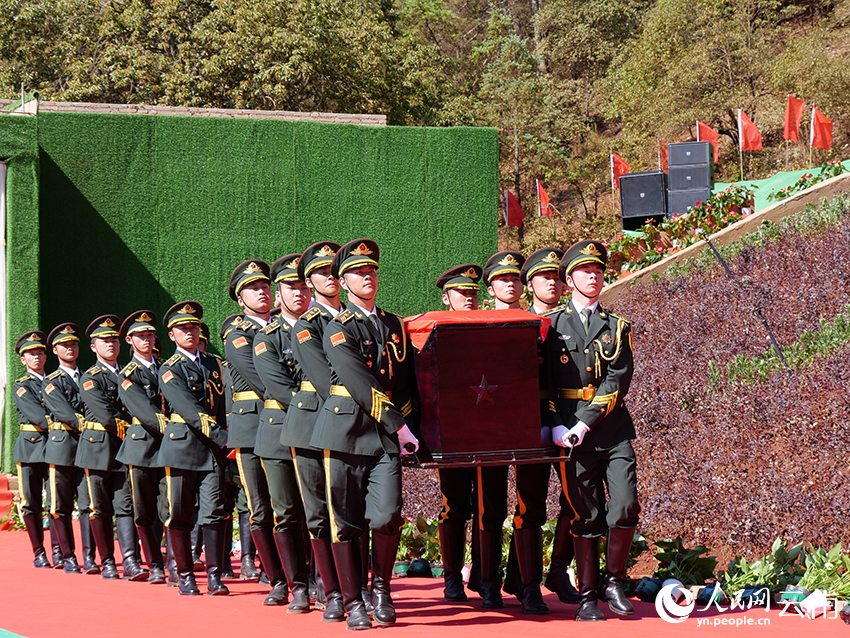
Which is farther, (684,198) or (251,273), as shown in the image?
(684,198)

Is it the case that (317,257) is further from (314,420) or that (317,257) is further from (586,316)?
(586,316)

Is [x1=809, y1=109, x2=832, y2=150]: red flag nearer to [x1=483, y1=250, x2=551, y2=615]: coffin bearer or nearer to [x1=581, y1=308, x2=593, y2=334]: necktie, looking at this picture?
[x1=581, y1=308, x2=593, y2=334]: necktie

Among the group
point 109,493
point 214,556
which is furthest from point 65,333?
point 214,556

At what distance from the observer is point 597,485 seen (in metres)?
5.27

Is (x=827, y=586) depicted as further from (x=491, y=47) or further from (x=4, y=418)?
(x=491, y=47)

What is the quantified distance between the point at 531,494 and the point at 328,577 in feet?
3.78

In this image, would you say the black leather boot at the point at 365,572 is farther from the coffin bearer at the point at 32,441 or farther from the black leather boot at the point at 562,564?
the coffin bearer at the point at 32,441

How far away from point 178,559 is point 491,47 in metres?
32.0

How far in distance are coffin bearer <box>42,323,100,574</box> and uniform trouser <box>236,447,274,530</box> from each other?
223cm

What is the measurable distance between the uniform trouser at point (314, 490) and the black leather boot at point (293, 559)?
419mm

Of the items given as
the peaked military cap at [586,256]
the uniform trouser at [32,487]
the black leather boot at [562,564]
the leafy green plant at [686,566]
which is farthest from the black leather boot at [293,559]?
the uniform trouser at [32,487]

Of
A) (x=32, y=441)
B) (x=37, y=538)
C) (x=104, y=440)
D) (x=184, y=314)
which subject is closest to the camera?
(x=184, y=314)

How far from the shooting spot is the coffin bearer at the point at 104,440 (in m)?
7.50

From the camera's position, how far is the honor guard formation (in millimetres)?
5027
